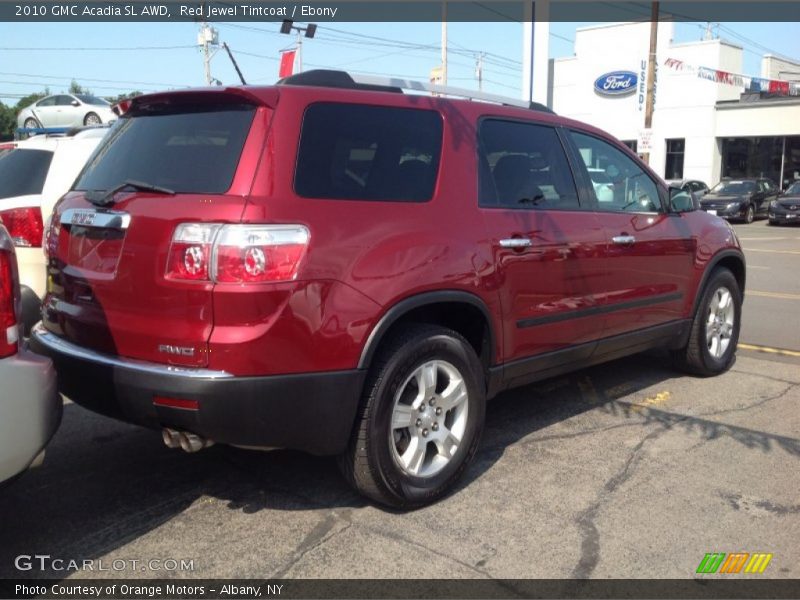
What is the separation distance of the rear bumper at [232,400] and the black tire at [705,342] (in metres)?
3.46

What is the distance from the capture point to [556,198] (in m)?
4.41

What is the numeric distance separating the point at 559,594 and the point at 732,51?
3470cm

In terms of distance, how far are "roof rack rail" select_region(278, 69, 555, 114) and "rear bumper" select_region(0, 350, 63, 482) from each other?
5.37 ft

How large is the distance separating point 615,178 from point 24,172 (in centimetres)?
471

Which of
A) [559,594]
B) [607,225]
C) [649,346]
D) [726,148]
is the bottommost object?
[559,594]

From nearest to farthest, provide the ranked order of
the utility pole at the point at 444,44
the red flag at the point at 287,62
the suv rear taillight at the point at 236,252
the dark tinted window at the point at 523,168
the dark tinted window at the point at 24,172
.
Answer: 1. the suv rear taillight at the point at 236,252
2. the dark tinted window at the point at 523,168
3. the dark tinted window at the point at 24,172
4. the red flag at the point at 287,62
5. the utility pole at the point at 444,44

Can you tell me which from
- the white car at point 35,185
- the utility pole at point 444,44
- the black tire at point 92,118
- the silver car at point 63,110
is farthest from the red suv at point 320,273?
the utility pole at point 444,44

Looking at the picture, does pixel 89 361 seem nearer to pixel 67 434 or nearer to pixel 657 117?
pixel 67 434

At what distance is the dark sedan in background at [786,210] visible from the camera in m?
24.1

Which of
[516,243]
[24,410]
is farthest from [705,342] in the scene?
[24,410]

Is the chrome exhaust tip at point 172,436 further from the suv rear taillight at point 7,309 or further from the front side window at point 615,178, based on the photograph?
the front side window at point 615,178

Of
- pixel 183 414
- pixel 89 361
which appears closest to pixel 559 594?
pixel 183 414

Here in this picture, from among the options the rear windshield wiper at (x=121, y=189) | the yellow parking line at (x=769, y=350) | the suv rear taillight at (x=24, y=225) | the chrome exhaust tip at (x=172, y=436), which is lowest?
the yellow parking line at (x=769, y=350)

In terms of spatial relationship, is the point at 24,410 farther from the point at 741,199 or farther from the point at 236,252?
the point at 741,199
